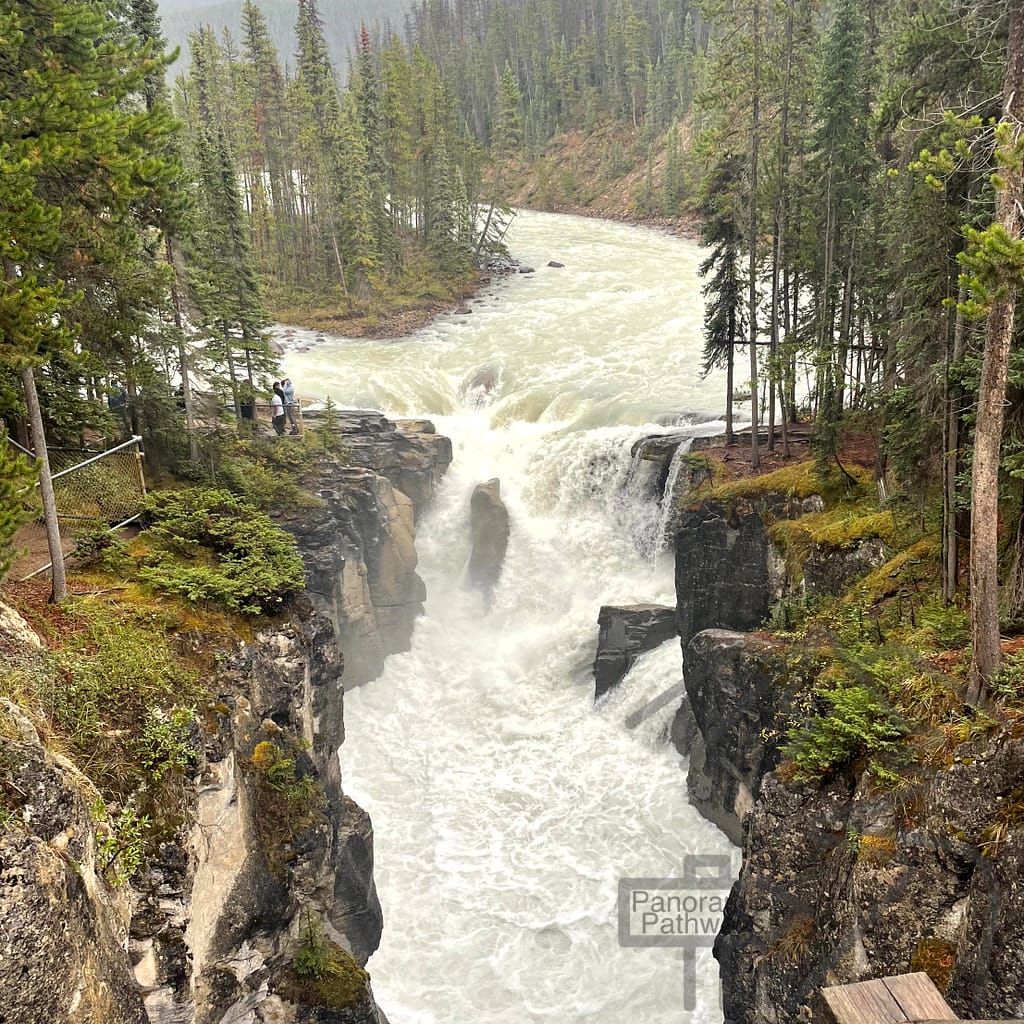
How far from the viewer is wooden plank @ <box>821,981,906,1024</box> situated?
3486mm

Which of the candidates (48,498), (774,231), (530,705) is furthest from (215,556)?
(774,231)

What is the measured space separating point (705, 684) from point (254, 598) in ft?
34.9

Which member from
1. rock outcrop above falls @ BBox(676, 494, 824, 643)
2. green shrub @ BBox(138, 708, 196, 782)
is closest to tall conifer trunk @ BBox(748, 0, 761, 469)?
rock outcrop above falls @ BBox(676, 494, 824, 643)

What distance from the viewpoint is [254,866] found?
12125mm

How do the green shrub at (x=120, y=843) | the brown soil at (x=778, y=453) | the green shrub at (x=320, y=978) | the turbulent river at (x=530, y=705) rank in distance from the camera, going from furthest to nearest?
the brown soil at (x=778, y=453), the turbulent river at (x=530, y=705), the green shrub at (x=320, y=978), the green shrub at (x=120, y=843)

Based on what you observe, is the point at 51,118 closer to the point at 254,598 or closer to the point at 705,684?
the point at 254,598

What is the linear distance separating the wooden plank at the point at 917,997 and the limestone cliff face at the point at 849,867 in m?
5.51

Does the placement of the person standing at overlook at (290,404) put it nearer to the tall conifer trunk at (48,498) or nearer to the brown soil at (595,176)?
the tall conifer trunk at (48,498)

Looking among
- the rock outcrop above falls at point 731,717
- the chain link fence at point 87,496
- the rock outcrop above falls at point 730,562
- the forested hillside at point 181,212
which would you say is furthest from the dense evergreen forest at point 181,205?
the rock outcrop above falls at point 730,562

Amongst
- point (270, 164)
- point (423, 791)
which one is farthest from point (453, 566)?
point (270, 164)

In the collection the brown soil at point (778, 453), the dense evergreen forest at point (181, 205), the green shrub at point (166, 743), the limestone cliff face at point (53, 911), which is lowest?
the brown soil at point (778, 453)

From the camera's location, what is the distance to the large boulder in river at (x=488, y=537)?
97.7ft

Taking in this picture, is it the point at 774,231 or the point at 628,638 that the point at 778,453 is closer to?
the point at 774,231

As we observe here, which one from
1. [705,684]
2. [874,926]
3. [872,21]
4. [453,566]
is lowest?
[453,566]
